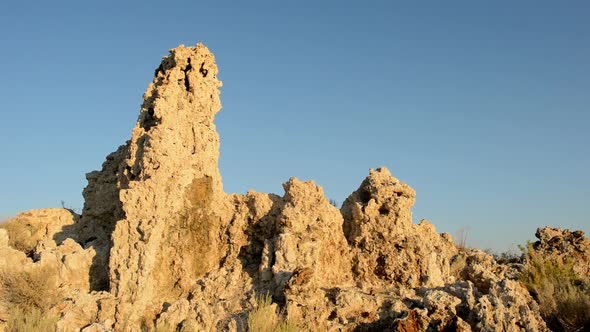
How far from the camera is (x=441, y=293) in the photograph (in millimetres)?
7367

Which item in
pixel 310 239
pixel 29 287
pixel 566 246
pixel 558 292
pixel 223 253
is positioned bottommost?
pixel 29 287

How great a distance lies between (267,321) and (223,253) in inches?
85.4

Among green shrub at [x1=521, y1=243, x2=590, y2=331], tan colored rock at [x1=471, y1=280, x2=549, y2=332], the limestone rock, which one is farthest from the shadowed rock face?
the limestone rock

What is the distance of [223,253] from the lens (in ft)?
29.5

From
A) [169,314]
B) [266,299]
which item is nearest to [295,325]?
[266,299]

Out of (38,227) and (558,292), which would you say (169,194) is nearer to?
(38,227)

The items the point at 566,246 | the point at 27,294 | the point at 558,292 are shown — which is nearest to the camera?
the point at 27,294

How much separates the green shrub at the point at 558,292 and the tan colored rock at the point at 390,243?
61.0 inches

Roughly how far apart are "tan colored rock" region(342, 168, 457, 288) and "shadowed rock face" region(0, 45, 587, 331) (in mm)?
20

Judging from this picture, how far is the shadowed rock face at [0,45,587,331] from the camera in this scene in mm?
7465

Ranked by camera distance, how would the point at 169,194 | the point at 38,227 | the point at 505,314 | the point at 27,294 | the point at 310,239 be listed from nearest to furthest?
1. the point at 505,314
2. the point at 27,294
3. the point at 310,239
4. the point at 169,194
5. the point at 38,227

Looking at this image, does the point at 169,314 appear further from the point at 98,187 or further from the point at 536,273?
the point at 536,273

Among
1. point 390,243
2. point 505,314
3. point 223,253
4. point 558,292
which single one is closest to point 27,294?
point 223,253

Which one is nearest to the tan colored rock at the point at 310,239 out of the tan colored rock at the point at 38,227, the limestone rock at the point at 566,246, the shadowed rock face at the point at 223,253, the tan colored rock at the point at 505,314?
the shadowed rock face at the point at 223,253
